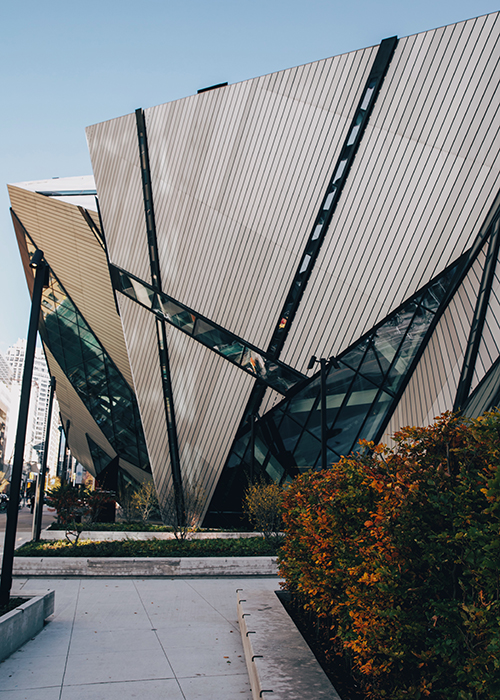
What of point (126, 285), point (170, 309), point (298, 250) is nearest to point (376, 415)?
point (298, 250)

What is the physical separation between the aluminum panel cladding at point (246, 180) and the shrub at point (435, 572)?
13.6 m

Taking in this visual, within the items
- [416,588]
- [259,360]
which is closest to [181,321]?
[259,360]

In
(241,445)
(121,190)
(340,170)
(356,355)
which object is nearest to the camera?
(340,170)

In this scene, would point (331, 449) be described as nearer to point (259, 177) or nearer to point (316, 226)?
point (316, 226)

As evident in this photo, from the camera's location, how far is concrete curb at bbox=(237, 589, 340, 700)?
4305 mm

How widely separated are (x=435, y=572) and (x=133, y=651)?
15.5 feet

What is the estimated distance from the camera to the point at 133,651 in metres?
6.54

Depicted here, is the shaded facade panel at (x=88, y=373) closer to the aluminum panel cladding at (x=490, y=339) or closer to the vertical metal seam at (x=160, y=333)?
the vertical metal seam at (x=160, y=333)

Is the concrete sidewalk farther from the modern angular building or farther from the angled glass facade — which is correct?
the angled glass facade

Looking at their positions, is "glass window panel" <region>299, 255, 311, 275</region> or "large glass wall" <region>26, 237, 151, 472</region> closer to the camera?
"glass window panel" <region>299, 255, 311, 275</region>

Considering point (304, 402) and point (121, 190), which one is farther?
point (121, 190)

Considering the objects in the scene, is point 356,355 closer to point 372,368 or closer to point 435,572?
point 372,368

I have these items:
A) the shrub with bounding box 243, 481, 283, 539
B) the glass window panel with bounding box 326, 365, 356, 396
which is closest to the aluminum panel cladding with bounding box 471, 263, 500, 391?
the glass window panel with bounding box 326, 365, 356, 396

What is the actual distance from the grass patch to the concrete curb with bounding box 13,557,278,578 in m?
0.66
